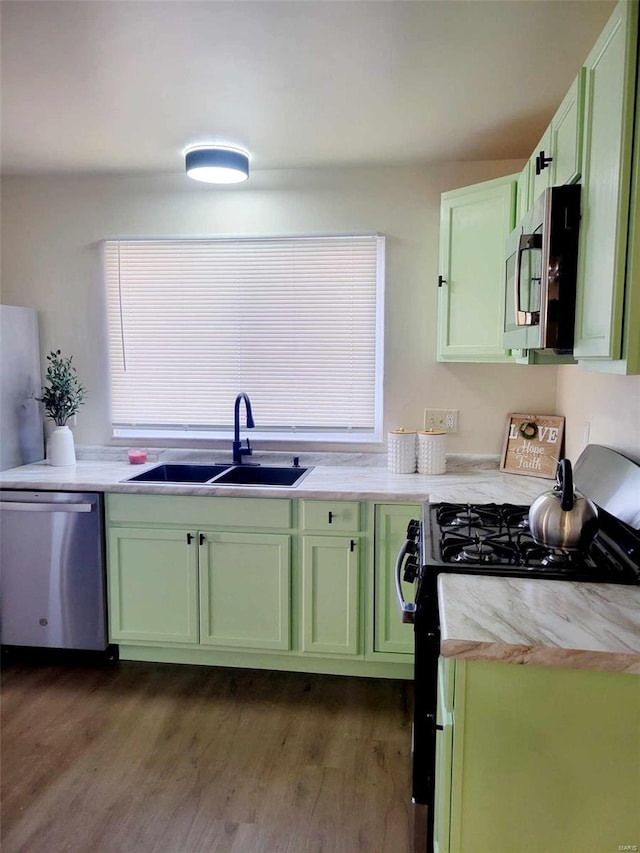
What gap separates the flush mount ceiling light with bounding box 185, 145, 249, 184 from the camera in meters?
2.61

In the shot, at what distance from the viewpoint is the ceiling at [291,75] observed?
1585 millimetres

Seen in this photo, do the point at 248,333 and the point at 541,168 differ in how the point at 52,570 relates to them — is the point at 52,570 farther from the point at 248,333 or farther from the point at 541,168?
the point at 541,168

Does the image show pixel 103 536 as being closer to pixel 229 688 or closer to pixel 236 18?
pixel 229 688

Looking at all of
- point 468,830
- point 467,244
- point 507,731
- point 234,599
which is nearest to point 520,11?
point 467,244

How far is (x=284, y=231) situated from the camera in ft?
9.83

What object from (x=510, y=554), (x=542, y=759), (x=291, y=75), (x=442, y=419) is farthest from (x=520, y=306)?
(x=442, y=419)

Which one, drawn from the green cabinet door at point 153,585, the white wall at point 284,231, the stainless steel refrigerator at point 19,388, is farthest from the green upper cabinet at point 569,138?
the stainless steel refrigerator at point 19,388

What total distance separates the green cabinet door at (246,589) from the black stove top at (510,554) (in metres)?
0.85

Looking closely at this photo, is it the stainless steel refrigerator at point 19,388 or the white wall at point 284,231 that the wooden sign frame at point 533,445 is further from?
the stainless steel refrigerator at point 19,388

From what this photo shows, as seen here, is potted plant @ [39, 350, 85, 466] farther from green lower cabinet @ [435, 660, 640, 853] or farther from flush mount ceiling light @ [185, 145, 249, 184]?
green lower cabinet @ [435, 660, 640, 853]

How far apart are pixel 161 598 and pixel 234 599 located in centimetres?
34

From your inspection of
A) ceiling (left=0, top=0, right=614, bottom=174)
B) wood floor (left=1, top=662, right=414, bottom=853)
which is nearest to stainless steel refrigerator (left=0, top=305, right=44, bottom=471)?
ceiling (left=0, top=0, right=614, bottom=174)

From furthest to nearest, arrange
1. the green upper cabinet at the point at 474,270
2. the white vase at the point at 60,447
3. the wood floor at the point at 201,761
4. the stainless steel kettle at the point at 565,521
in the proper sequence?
the white vase at the point at 60,447 < the green upper cabinet at the point at 474,270 < the wood floor at the point at 201,761 < the stainless steel kettle at the point at 565,521

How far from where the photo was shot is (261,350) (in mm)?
3098
